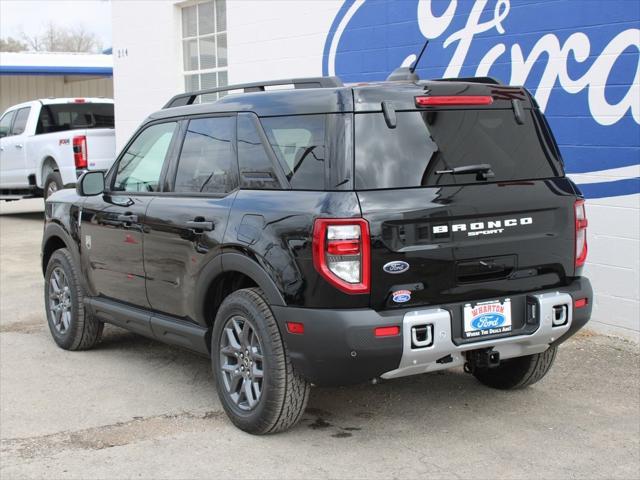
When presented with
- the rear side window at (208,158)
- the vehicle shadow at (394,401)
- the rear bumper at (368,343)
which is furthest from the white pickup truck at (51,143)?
the rear bumper at (368,343)

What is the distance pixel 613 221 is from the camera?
6.91 metres

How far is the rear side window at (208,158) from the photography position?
5.08m

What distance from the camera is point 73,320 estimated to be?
6539 millimetres

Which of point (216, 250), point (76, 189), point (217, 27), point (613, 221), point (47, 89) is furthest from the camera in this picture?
point (47, 89)

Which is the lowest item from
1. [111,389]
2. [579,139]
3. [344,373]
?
[111,389]

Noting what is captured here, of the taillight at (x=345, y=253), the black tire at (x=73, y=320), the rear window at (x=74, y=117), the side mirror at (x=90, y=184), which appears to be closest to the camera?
the taillight at (x=345, y=253)

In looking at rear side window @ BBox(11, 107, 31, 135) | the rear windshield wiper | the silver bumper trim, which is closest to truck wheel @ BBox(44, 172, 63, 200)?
rear side window @ BBox(11, 107, 31, 135)

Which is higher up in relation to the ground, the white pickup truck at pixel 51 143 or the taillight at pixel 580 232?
the white pickup truck at pixel 51 143

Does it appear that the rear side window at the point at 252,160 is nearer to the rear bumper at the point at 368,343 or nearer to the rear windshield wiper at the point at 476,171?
the rear bumper at the point at 368,343

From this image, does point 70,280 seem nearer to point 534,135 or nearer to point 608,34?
point 534,135

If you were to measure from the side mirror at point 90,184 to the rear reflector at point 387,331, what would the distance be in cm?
293

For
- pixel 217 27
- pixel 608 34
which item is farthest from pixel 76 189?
pixel 217 27

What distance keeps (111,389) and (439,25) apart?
4.79 meters

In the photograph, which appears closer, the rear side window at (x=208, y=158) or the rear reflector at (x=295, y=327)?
the rear reflector at (x=295, y=327)
